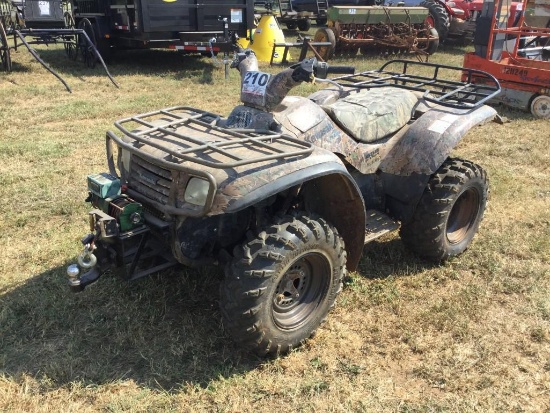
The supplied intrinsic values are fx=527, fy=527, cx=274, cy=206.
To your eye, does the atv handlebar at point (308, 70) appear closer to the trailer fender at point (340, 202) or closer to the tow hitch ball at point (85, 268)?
the trailer fender at point (340, 202)

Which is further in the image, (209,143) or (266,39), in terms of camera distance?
(266,39)

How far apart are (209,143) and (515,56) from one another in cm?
764

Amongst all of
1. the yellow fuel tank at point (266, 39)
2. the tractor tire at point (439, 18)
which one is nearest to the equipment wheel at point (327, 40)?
the yellow fuel tank at point (266, 39)

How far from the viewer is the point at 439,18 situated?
14789 mm

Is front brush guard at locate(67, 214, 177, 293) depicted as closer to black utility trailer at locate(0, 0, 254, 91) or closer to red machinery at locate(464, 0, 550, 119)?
red machinery at locate(464, 0, 550, 119)

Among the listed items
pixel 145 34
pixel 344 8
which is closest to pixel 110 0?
pixel 145 34

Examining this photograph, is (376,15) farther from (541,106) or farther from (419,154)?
(419,154)

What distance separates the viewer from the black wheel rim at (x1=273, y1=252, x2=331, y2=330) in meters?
2.92

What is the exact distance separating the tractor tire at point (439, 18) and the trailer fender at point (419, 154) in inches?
481

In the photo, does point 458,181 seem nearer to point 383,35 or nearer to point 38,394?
point 38,394

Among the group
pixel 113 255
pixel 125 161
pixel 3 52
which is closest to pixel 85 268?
pixel 113 255

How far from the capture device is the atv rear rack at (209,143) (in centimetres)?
262

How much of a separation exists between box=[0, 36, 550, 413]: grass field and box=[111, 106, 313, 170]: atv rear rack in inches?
40.5

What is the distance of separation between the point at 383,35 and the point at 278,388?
12.4m
